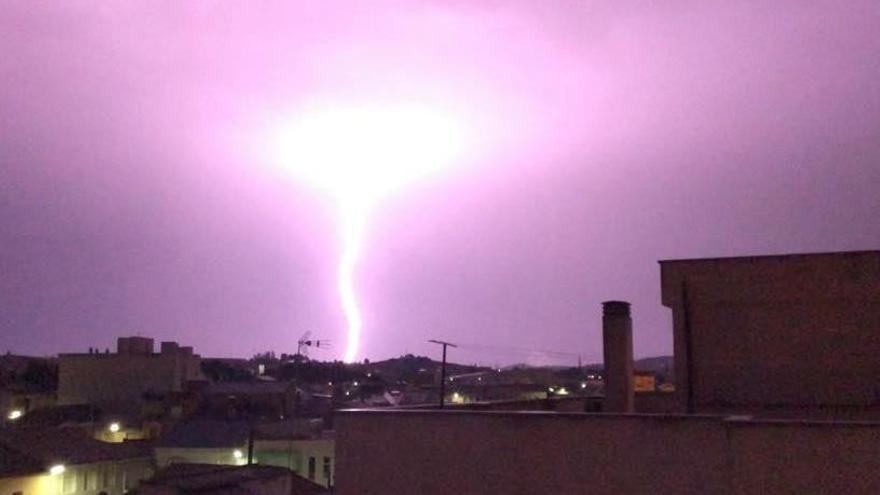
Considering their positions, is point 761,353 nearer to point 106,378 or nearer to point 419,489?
point 419,489

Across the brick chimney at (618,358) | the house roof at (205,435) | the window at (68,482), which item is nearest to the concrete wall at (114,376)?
the house roof at (205,435)

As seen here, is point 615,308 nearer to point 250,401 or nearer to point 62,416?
point 250,401

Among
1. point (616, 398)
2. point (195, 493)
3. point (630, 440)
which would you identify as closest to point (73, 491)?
point (195, 493)

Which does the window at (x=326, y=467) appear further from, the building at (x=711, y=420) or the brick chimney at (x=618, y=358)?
the brick chimney at (x=618, y=358)

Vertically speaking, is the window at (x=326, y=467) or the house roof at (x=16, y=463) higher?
the house roof at (x=16, y=463)

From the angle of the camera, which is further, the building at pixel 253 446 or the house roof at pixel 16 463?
the building at pixel 253 446

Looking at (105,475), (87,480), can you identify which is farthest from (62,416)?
(87,480)
